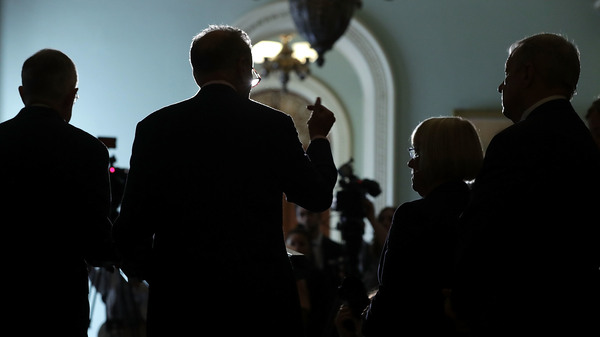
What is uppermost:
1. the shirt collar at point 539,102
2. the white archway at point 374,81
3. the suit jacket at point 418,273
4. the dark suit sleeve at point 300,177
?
the white archway at point 374,81

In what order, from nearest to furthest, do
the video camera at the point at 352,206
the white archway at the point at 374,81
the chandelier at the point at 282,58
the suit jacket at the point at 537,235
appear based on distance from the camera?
the suit jacket at the point at 537,235
the video camera at the point at 352,206
the white archway at the point at 374,81
the chandelier at the point at 282,58

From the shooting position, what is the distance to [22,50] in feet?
25.6

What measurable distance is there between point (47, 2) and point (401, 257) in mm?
6641

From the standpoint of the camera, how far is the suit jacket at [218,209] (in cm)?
206

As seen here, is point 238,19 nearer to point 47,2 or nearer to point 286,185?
point 47,2

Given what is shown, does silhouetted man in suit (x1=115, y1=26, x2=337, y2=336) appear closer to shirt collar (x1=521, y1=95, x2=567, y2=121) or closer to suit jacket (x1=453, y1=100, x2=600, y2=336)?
suit jacket (x1=453, y1=100, x2=600, y2=336)

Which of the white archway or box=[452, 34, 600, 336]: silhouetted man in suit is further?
the white archway

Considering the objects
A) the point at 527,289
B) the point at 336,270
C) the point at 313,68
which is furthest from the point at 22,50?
the point at 527,289

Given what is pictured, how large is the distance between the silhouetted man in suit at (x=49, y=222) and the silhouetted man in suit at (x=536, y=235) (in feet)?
3.50

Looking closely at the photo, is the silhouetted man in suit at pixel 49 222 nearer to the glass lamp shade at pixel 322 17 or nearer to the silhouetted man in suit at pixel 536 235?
the silhouetted man in suit at pixel 536 235

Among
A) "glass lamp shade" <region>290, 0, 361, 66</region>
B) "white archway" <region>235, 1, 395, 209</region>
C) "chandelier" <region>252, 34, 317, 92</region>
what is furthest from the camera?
"chandelier" <region>252, 34, 317, 92</region>

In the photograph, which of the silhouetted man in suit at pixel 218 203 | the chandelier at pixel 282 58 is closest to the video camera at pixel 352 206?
the silhouetted man in suit at pixel 218 203

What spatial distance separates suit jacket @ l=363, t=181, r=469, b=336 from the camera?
2.29m

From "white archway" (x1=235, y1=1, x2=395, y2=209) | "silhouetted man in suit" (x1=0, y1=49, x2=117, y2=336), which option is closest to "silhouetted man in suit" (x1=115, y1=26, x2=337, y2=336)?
"silhouetted man in suit" (x1=0, y1=49, x2=117, y2=336)
